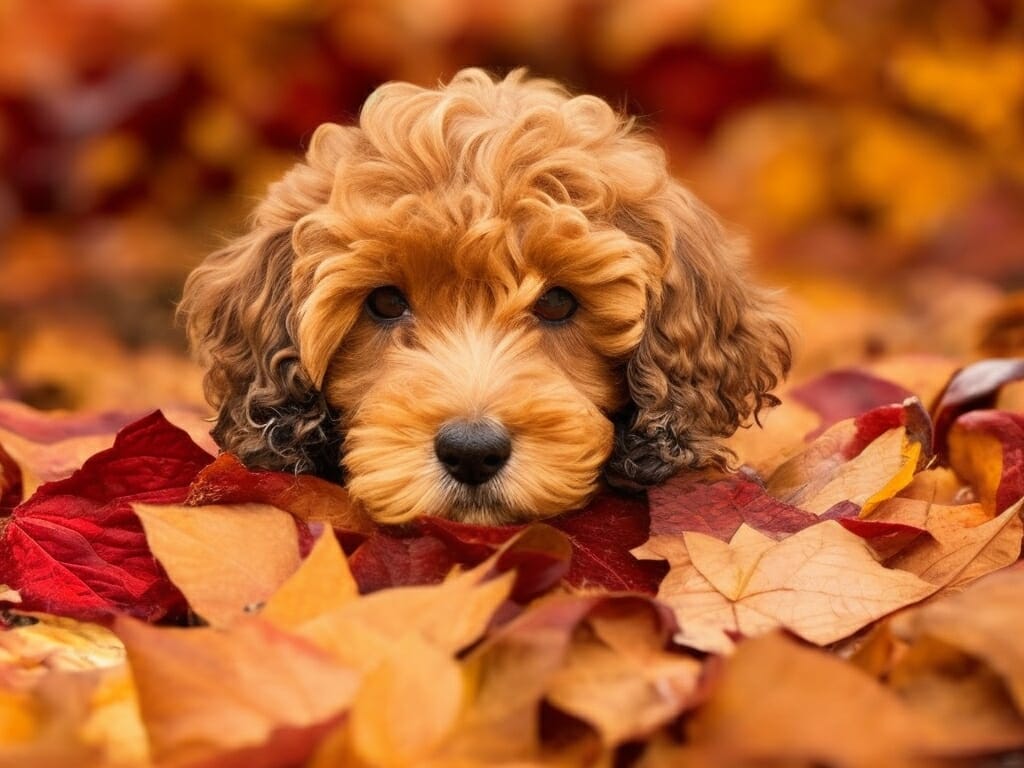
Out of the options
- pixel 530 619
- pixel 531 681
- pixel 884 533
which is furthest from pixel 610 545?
pixel 531 681

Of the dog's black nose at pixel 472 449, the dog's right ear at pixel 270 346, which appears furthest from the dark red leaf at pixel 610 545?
the dog's right ear at pixel 270 346

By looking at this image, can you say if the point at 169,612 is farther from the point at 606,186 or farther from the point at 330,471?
the point at 606,186

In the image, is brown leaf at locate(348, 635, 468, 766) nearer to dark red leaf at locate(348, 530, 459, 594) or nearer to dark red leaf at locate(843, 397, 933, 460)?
dark red leaf at locate(348, 530, 459, 594)

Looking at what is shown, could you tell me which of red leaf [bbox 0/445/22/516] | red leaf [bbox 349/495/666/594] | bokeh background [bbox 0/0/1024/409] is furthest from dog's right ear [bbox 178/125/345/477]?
bokeh background [bbox 0/0/1024/409]

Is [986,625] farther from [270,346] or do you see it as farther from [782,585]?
[270,346]

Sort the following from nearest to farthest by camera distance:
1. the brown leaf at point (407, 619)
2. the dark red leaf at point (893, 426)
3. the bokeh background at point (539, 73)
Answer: the brown leaf at point (407, 619), the dark red leaf at point (893, 426), the bokeh background at point (539, 73)

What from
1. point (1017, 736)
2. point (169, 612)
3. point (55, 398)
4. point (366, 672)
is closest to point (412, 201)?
point (169, 612)

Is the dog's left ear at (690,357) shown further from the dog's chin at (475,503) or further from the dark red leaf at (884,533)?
the dark red leaf at (884,533)

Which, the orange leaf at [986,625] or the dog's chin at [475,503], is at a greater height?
the orange leaf at [986,625]
